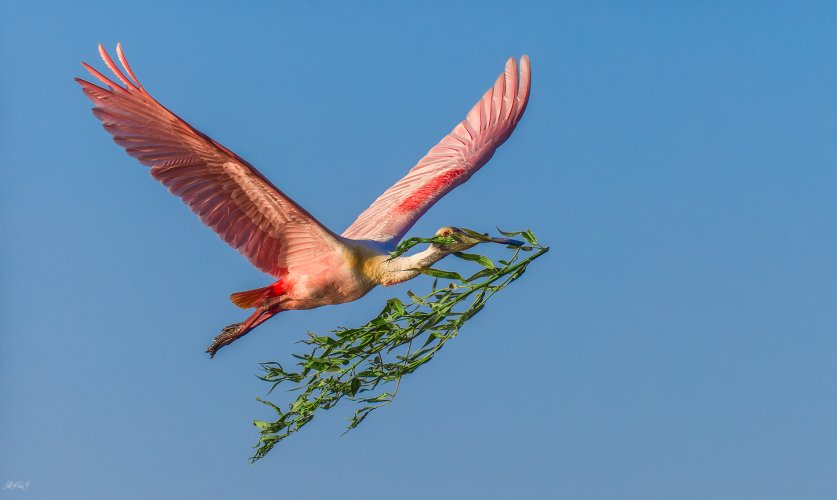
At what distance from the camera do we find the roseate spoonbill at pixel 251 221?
8.66 m

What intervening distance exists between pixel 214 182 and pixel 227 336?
1.36 m

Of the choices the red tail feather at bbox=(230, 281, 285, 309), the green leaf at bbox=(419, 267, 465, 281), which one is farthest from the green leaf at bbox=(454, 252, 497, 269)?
the red tail feather at bbox=(230, 281, 285, 309)

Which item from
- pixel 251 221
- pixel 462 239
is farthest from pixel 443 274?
pixel 251 221

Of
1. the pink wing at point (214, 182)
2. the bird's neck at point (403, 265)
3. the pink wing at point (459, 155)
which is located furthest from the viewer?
the pink wing at point (459, 155)

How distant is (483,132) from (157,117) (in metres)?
4.26

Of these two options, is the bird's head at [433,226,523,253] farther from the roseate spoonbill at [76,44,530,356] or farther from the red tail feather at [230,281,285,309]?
the red tail feather at [230,281,285,309]

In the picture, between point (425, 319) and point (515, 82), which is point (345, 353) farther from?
point (515, 82)

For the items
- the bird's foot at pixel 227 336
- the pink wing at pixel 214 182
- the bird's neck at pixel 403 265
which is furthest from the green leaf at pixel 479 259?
the bird's foot at pixel 227 336

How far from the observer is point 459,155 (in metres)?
11.9

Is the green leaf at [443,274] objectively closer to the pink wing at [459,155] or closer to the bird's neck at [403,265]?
the bird's neck at [403,265]

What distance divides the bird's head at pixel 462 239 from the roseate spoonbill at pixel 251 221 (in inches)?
0.4

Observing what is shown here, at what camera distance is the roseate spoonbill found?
8.66 m

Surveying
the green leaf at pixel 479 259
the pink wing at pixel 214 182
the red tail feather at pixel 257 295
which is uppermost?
the pink wing at pixel 214 182

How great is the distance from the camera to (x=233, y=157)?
8.57 metres
